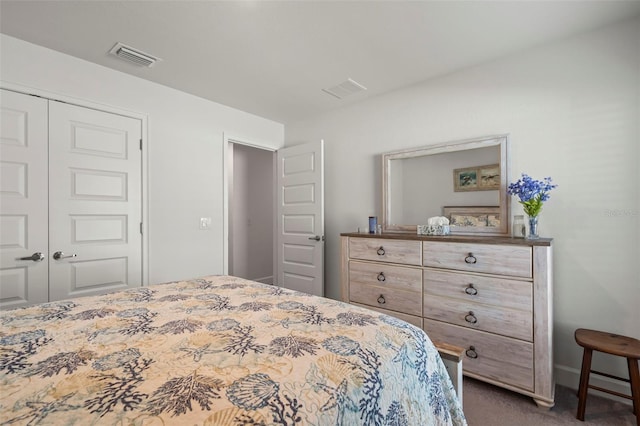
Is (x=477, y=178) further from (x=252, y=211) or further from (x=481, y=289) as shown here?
(x=252, y=211)

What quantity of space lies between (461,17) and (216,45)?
5.57 ft

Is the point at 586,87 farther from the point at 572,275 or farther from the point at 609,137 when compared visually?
the point at 572,275

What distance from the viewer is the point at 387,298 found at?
2.53 meters

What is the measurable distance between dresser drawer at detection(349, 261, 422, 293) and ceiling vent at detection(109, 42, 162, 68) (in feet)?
7.85

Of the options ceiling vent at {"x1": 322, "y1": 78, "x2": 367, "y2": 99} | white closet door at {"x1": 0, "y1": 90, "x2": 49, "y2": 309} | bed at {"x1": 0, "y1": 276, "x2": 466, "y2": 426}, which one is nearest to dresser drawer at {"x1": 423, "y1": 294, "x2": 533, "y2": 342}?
bed at {"x1": 0, "y1": 276, "x2": 466, "y2": 426}

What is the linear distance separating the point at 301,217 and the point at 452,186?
1732 mm

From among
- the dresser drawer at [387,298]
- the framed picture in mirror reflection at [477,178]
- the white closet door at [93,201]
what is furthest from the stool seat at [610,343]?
the white closet door at [93,201]

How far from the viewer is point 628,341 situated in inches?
69.7

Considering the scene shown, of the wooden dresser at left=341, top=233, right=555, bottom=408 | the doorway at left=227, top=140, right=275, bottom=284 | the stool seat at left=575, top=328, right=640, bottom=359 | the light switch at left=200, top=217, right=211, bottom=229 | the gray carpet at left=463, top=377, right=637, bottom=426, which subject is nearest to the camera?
the stool seat at left=575, top=328, right=640, bottom=359

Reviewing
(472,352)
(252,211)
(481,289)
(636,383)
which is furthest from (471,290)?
(252,211)

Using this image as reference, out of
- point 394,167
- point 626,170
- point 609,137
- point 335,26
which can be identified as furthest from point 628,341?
point 335,26

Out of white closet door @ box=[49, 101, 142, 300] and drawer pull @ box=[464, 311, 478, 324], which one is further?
white closet door @ box=[49, 101, 142, 300]

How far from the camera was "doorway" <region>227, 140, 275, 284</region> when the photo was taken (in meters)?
4.87

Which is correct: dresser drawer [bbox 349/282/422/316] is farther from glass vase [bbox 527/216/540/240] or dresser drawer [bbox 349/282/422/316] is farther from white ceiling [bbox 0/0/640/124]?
white ceiling [bbox 0/0/640/124]
